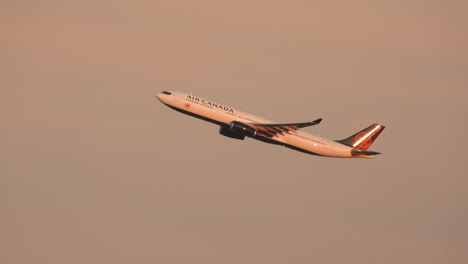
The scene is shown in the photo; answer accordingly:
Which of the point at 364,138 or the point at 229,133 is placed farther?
the point at 364,138

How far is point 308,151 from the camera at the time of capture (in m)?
136

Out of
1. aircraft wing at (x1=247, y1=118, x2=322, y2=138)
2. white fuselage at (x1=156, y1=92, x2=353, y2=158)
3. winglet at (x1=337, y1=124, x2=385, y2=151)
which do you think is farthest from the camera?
winglet at (x1=337, y1=124, x2=385, y2=151)

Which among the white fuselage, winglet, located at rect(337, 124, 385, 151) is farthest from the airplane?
winglet, located at rect(337, 124, 385, 151)

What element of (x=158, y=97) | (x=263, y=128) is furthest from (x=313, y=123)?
(x=158, y=97)

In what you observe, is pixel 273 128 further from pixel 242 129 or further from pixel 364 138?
pixel 364 138

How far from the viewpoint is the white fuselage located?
129 metres

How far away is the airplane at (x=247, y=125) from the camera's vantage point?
12888cm

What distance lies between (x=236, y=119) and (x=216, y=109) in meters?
2.62

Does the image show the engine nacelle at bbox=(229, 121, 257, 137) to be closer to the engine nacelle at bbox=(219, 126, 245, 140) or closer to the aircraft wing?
the engine nacelle at bbox=(219, 126, 245, 140)

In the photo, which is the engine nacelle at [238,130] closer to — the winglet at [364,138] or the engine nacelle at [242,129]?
the engine nacelle at [242,129]

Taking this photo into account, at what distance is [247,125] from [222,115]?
3.08m

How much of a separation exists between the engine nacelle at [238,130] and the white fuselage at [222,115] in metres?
0.87

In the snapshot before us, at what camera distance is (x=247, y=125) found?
13025 centimetres

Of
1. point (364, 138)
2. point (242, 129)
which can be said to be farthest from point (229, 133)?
point (364, 138)
